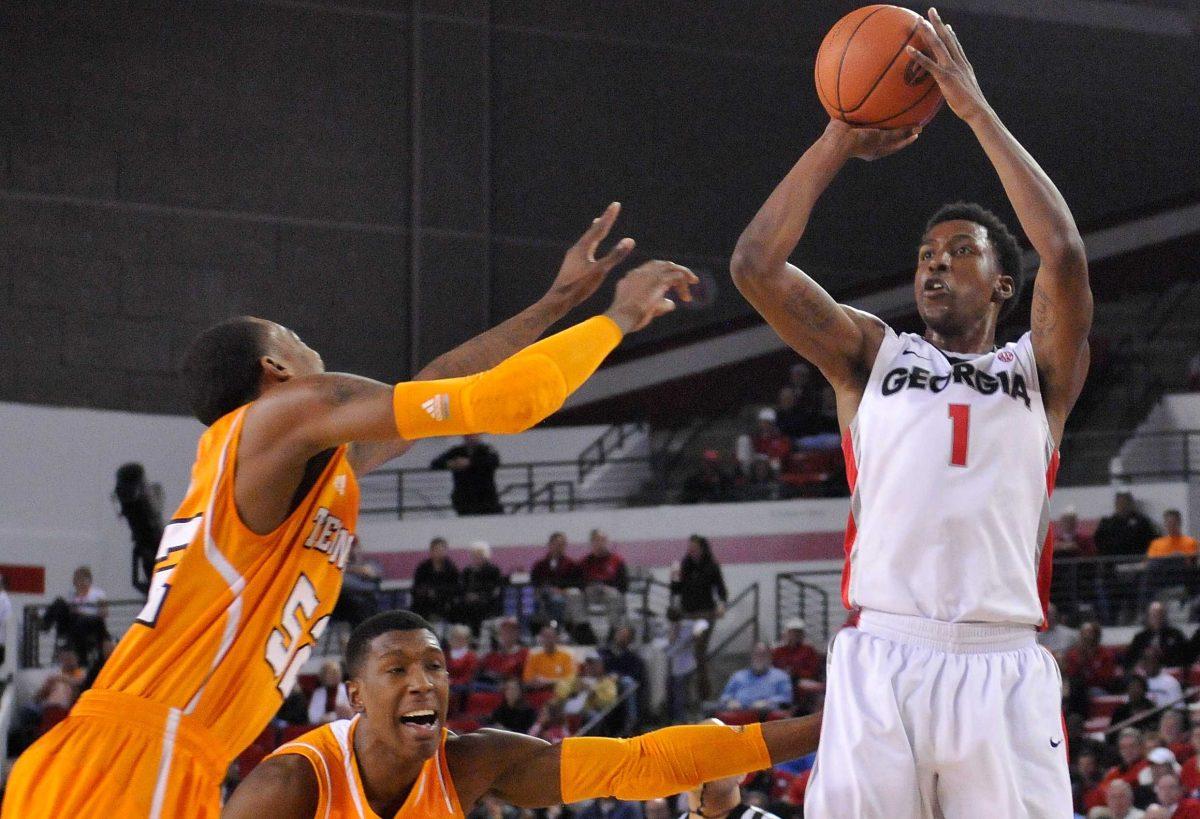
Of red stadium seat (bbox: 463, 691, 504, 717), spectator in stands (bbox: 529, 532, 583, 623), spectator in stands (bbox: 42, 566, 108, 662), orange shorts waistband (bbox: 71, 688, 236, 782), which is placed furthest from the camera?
spectator in stands (bbox: 529, 532, 583, 623)

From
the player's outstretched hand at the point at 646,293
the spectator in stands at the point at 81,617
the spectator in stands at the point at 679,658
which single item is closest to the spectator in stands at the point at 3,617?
the spectator in stands at the point at 81,617

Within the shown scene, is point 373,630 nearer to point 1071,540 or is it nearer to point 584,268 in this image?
point 584,268

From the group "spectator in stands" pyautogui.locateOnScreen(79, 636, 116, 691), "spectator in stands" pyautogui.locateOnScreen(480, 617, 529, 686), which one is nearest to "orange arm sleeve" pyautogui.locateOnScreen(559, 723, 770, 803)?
"spectator in stands" pyautogui.locateOnScreen(480, 617, 529, 686)


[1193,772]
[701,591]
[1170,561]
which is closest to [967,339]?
[1193,772]

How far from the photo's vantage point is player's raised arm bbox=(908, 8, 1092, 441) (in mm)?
4418

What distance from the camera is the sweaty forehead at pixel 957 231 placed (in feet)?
15.1

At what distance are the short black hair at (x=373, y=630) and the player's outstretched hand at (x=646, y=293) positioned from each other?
106 cm

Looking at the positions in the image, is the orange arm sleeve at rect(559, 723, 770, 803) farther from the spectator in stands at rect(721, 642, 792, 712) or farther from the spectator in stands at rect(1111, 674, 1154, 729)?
the spectator in stands at rect(721, 642, 792, 712)

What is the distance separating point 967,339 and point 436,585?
12590 millimetres

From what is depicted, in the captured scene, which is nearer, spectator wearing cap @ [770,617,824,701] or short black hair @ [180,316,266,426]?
short black hair @ [180,316,266,426]

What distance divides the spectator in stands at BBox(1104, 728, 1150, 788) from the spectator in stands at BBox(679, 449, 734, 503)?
7.14 m

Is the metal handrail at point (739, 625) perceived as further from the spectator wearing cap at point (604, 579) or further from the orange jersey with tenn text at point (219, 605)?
the orange jersey with tenn text at point (219, 605)

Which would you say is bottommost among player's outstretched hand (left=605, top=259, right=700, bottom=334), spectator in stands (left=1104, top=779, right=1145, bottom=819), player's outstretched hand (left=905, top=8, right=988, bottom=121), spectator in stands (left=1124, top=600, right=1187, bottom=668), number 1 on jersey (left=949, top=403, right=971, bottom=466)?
spectator in stands (left=1104, top=779, right=1145, bottom=819)

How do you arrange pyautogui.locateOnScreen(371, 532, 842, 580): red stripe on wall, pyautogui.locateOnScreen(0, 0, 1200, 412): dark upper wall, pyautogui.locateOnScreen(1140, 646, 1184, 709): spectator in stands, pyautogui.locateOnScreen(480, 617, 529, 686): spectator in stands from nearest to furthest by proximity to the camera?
pyautogui.locateOnScreen(1140, 646, 1184, 709): spectator in stands
pyautogui.locateOnScreen(480, 617, 529, 686): spectator in stands
pyautogui.locateOnScreen(371, 532, 842, 580): red stripe on wall
pyautogui.locateOnScreen(0, 0, 1200, 412): dark upper wall
